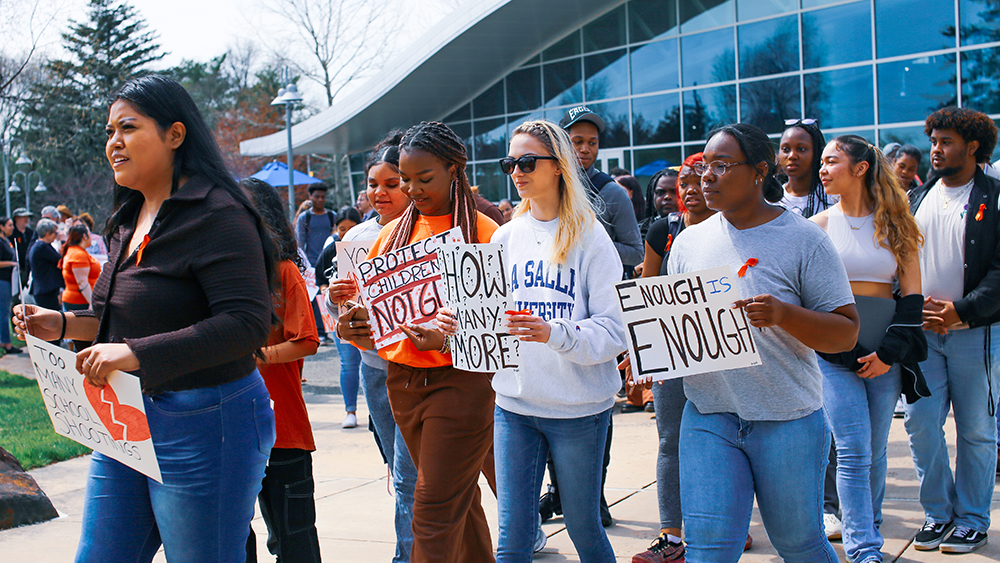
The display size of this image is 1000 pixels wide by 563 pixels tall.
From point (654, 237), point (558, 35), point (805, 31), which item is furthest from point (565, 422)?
point (558, 35)

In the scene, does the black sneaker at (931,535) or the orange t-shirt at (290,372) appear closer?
the orange t-shirt at (290,372)

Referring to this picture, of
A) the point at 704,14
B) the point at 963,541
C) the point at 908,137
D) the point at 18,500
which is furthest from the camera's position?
the point at 704,14

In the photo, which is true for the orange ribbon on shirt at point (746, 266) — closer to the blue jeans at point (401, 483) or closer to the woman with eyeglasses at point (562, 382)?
the woman with eyeglasses at point (562, 382)

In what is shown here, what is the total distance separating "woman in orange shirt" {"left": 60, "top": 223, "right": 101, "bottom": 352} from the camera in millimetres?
11344

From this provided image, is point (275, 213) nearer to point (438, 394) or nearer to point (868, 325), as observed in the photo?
point (438, 394)

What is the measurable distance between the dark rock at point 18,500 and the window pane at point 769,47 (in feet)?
55.3

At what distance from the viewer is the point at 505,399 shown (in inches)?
139

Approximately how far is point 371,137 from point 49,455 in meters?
23.0

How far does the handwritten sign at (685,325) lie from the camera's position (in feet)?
9.62

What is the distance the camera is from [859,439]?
4.11 metres

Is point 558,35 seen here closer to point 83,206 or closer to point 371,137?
point 371,137

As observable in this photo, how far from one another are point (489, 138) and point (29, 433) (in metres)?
18.1

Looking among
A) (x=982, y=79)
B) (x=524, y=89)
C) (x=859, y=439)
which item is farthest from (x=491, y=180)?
(x=859, y=439)

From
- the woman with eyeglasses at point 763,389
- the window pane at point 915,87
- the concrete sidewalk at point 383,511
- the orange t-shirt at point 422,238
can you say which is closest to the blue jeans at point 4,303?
the concrete sidewalk at point 383,511
